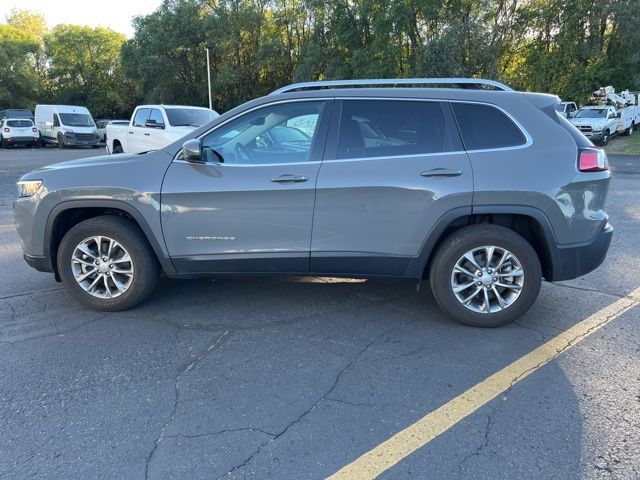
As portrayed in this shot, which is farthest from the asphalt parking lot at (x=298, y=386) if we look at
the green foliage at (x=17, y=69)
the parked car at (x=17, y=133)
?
the green foliage at (x=17, y=69)

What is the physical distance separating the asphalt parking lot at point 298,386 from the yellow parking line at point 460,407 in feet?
0.13

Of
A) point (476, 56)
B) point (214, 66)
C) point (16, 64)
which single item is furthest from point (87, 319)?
point (16, 64)

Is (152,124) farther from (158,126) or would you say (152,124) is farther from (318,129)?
(318,129)

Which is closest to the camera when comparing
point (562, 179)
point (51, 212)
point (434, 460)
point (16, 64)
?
point (434, 460)

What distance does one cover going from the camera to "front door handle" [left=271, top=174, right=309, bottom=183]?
157 inches

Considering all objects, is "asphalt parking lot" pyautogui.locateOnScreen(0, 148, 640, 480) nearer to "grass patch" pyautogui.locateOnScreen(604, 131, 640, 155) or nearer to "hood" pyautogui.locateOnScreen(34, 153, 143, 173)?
"hood" pyautogui.locateOnScreen(34, 153, 143, 173)

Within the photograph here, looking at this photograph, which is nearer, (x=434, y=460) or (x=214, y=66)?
(x=434, y=460)

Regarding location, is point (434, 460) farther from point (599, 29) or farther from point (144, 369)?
point (599, 29)

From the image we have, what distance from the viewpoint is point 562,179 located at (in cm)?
388

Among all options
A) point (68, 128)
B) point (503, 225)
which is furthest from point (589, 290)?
point (68, 128)

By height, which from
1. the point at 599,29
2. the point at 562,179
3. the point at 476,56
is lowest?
the point at 562,179

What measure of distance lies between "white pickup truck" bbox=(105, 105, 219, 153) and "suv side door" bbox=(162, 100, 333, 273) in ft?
28.3

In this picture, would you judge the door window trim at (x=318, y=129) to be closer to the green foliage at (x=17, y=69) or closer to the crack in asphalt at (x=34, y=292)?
Answer: the crack in asphalt at (x=34, y=292)

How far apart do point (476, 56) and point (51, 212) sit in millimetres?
30802
